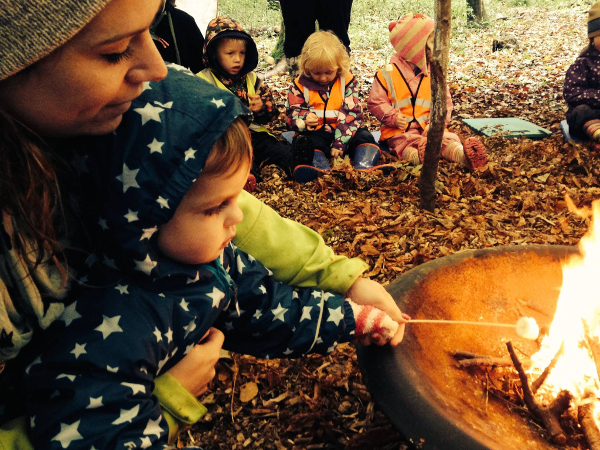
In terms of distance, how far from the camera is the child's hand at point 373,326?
1683 millimetres

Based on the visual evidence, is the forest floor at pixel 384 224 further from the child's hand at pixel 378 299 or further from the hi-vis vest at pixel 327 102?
the hi-vis vest at pixel 327 102

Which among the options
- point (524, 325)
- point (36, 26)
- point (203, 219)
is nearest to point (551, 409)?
point (524, 325)

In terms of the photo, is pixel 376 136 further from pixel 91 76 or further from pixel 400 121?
pixel 91 76

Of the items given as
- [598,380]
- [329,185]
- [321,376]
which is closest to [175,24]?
[329,185]

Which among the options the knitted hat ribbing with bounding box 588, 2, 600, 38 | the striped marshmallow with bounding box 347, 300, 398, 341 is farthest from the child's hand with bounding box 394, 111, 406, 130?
the striped marshmallow with bounding box 347, 300, 398, 341

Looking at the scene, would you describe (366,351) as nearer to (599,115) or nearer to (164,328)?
(164,328)

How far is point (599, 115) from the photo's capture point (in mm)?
5141

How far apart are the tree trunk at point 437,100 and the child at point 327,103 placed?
147 cm

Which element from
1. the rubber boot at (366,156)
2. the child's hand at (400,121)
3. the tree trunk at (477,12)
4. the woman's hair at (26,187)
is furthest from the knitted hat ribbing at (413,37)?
the tree trunk at (477,12)

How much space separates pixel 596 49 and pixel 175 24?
4.94 metres

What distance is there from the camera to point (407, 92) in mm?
5551

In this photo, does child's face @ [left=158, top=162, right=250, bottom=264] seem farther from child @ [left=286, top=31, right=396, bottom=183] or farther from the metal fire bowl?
child @ [left=286, top=31, right=396, bottom=183]

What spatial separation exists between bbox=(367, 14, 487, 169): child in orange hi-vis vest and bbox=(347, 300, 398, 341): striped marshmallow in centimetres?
354

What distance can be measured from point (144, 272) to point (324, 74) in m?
4.52
